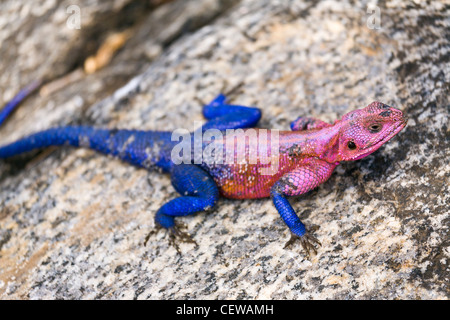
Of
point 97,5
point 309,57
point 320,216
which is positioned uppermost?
point 97,5

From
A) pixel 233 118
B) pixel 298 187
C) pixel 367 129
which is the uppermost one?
pixel 367 129

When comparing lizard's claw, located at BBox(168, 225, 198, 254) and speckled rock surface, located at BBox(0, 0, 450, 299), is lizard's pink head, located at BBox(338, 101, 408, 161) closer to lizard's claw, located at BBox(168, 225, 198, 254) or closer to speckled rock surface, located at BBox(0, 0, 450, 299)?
speckled rock surface, located at BBox(0, 0, 450, 299)

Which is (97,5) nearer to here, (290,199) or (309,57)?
(309,57)

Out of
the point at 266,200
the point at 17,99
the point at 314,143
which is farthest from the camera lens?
the point at 17,99

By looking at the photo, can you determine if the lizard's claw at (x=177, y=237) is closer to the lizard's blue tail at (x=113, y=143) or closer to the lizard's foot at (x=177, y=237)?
the lizard's foot at (x=177, y=237)

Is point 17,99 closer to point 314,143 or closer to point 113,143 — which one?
point 113,143

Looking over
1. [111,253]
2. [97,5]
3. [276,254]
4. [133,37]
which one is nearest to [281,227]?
[276,254]

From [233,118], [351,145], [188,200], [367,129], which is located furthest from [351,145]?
[188,200]

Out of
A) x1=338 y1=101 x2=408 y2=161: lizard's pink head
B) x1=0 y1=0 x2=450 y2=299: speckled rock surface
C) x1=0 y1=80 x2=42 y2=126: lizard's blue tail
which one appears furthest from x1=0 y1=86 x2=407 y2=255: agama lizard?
x1=0 y1=80 x2=42 y2=126: lizard's blue tail
